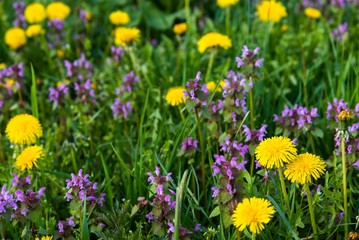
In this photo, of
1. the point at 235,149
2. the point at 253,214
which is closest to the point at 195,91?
the point at 235,149

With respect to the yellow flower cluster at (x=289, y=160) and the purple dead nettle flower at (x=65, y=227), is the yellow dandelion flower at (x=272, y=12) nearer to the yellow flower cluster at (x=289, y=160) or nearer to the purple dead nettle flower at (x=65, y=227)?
the yellow flower cluster at (x=289, y=160)

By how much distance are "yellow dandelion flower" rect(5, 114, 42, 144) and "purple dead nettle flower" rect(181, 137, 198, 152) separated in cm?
59

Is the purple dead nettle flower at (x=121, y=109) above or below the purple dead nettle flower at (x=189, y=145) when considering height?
above

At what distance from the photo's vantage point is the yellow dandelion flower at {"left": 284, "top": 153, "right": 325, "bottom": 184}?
6.07ft

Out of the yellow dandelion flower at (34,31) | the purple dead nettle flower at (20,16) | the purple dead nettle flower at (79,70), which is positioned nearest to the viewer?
the purple dead nettle flower at (79,70)

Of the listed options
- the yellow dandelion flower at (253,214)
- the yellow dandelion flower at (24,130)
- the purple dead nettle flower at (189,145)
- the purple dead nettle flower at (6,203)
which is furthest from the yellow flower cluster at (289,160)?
the yellow dandelion flower at (24,130)

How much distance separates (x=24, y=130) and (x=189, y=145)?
66 cm

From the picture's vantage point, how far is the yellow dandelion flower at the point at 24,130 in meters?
2.38

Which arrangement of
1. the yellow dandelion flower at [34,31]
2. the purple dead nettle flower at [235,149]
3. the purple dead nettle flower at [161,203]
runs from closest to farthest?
the purple dead nettle flower at [161,203]
the purple dead nettle flower at [235,149]
the yellow dandelion flower at [34,31]

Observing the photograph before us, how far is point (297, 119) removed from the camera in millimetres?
2383

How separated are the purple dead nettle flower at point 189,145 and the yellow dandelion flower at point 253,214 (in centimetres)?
60

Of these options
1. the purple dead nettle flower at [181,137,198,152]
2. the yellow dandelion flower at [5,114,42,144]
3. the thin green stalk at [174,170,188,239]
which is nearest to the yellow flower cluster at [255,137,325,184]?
the thin green stalk at [174,170,188,239]

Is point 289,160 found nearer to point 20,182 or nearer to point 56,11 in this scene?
point 20,182

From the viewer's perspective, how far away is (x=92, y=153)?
271 cm
